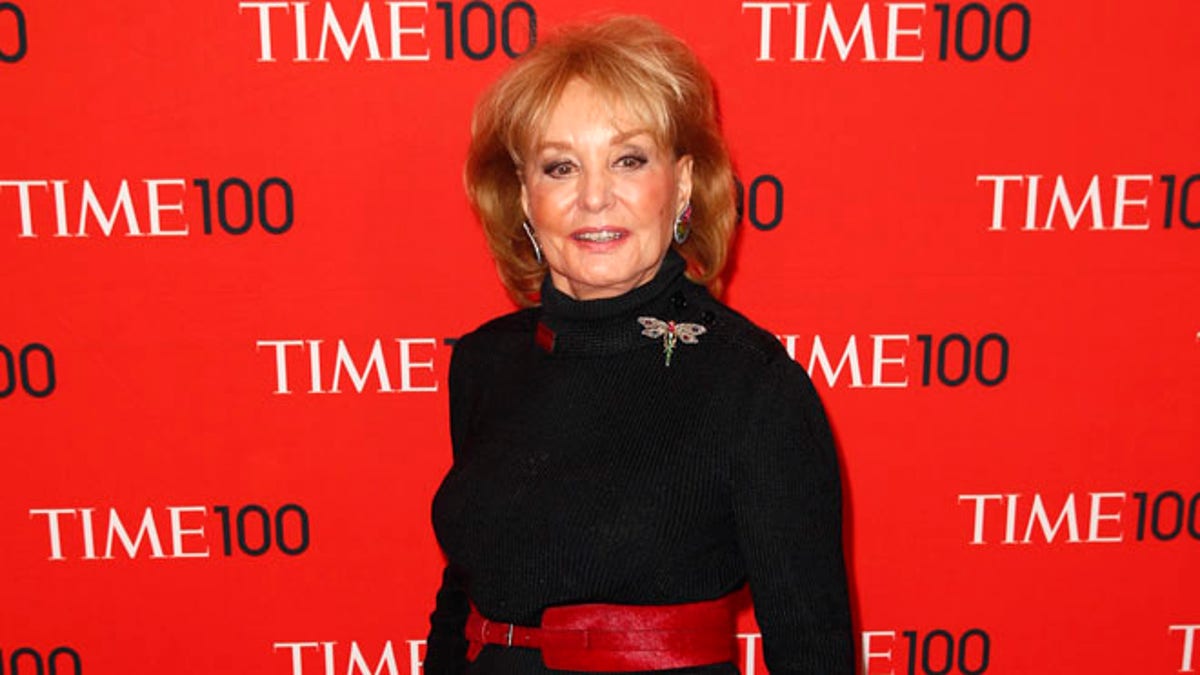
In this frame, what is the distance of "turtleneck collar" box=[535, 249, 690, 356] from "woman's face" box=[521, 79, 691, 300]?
21 millimetres

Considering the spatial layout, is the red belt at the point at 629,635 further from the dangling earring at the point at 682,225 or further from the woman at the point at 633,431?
the dangling earring at the point at 682,225

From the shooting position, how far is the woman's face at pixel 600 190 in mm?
1268

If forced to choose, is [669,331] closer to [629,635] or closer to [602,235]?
[602,235]

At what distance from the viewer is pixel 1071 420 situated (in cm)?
186

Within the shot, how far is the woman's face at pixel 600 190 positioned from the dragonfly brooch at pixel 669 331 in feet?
0.18

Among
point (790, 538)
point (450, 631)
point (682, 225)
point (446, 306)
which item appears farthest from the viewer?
point (446, 306)

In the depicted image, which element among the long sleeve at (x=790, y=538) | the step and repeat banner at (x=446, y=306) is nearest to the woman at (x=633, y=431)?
the long sleeve at (x=790, y=538)

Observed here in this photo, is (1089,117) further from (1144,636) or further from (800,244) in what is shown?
(1144,636)

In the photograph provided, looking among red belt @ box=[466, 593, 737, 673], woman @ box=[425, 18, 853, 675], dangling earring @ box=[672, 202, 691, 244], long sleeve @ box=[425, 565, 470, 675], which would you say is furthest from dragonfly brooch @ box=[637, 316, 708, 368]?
long sleeve @ box=[425, 565, 470, 675]

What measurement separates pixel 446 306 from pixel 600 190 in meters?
0.59

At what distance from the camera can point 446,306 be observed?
5.90ft

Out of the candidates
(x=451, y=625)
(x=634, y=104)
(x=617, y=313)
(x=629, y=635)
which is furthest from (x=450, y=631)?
(x=634, y=104)

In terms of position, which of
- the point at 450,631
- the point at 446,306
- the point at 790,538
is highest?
the point at 446,306

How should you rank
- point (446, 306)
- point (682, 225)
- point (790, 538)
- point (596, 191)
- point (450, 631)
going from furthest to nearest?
point (446, 306), point (450, 631), point (682, 225), point (596, 191), point (790, 538)
